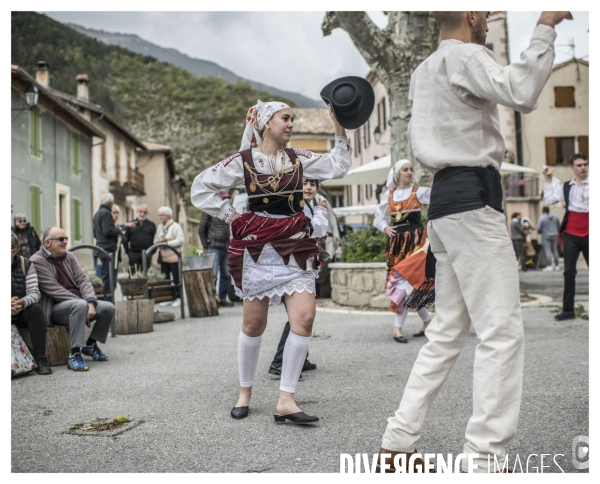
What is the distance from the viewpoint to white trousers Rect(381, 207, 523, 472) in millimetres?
2992

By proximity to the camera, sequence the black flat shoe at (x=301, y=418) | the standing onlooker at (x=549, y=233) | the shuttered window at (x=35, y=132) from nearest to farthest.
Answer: the black flat shoe at (x=301, y=418) < the standing onlooker at (x=549, y=233) < the shuttered window at (x=35, y=132)

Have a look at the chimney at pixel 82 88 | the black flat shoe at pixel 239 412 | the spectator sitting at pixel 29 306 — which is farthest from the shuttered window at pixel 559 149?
the black flat shoe at pixel 239 412

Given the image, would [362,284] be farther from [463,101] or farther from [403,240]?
[463,101]

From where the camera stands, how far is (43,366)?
641 centimetres

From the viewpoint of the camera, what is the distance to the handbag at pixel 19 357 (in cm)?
620

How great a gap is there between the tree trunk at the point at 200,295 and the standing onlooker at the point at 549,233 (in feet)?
48.5

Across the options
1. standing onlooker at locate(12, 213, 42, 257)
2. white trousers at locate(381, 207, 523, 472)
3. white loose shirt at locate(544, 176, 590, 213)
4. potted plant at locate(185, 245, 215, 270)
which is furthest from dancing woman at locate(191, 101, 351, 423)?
standing onlooker at locate(12, 213, 42, 257)

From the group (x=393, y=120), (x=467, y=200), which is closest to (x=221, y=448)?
(x=467, y=200)

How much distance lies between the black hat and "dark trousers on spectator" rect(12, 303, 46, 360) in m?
3.62

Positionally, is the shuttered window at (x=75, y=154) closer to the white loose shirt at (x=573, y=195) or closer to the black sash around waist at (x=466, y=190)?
the white loose shirt at (x=573, y=195)

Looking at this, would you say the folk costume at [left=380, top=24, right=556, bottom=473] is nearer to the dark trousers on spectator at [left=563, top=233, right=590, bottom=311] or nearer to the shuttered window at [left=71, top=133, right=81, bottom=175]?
the dark trousers on spectator at [left=563, top=233, right=590, bottom=311]

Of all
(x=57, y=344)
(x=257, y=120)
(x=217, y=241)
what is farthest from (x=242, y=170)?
(x=217, y=241)

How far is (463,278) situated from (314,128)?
5569 cm

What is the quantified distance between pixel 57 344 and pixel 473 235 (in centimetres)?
480
